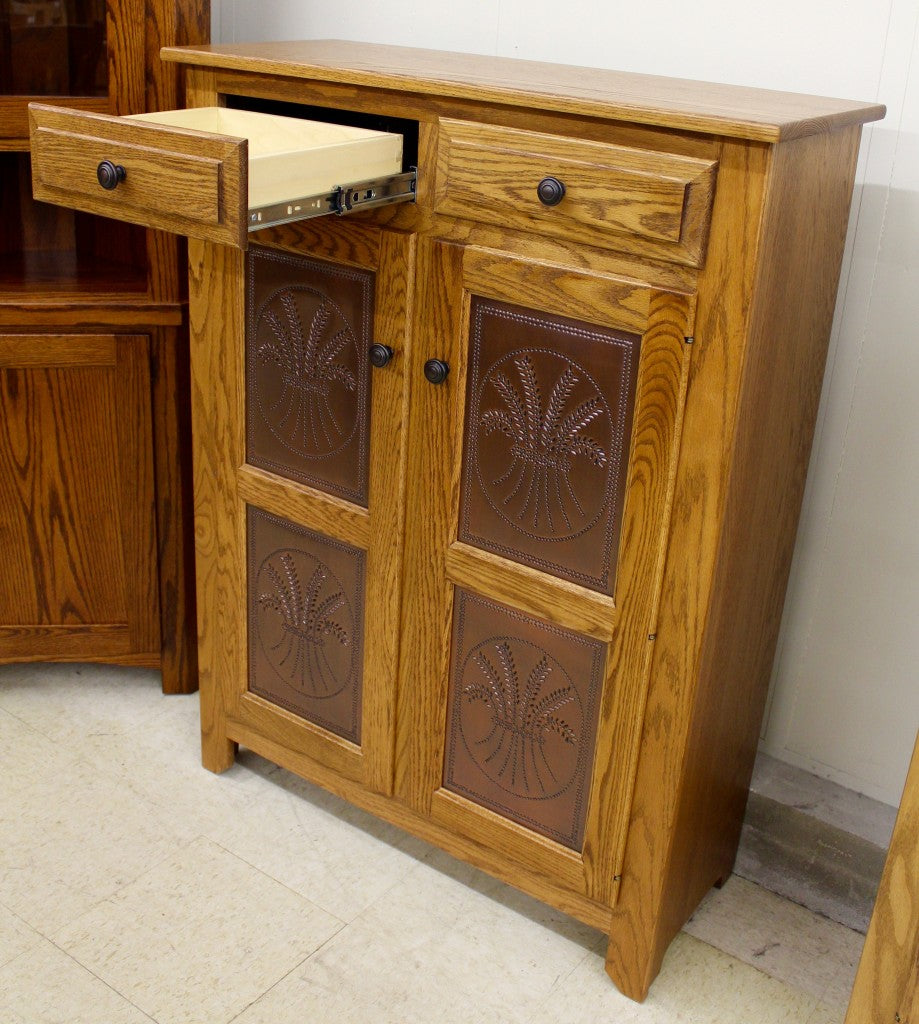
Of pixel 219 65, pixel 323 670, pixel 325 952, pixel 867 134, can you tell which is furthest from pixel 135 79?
pixel 325 952

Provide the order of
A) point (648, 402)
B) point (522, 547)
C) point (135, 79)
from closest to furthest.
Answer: point (648, 402)
point (522, 547)
point (135, 79)

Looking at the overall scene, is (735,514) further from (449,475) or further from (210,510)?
(210,510)

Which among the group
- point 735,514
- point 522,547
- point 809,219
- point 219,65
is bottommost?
point 522,547

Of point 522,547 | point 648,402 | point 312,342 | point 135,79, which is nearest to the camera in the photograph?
point 648,402

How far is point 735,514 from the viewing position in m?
1.49

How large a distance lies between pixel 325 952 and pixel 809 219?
1.27 metres

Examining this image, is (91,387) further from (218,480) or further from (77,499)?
(218,480)

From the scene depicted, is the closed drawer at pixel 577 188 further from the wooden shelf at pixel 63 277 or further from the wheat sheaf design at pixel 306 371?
the wooden shelf at pixel 63 277

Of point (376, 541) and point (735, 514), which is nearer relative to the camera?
point (735, 514)

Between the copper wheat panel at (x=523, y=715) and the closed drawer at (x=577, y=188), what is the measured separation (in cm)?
54

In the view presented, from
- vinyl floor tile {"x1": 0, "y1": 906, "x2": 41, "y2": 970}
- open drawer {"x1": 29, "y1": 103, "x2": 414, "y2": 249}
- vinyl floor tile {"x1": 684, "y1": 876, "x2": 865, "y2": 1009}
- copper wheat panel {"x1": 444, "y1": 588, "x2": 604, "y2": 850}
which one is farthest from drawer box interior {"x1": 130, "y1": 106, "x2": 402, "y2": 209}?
vinyl floor tile {"x1": 684, "y1": 876, "x2": 865, "y2": 1009}

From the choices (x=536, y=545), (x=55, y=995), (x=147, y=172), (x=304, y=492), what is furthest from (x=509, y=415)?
(x=55, y=995)

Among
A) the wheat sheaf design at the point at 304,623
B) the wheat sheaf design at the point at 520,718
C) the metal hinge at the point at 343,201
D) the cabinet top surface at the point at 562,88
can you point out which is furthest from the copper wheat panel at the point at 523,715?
the cabinet top surface at the point at 562,88

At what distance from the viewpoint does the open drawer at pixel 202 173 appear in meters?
1.30
